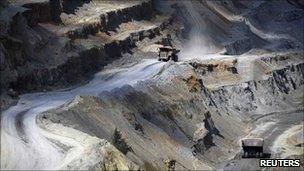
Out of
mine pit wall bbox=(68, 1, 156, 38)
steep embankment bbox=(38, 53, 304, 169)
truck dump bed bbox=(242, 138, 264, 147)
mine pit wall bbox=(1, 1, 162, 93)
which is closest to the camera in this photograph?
steep embankment bbox=(38, 53, 304, 169)

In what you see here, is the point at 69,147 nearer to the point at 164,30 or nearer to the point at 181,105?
the point at 181,105

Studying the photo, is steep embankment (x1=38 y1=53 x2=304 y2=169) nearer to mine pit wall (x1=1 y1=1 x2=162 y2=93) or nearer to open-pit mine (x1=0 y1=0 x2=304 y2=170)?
open-pit mine (x1=0 y1=0 x2=304 y2=170)

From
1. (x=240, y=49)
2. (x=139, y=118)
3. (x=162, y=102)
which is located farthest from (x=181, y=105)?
(x=240, y=49)

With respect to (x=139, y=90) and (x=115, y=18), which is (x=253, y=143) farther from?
(x=115, y=18)

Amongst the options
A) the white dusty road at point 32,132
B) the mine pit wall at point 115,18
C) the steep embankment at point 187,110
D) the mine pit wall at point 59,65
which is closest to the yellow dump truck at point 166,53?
the steep embankment at point 187,110

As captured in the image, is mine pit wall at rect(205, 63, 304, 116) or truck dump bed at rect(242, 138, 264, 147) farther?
mine pit wall at rect(205, 63, 304, 116)

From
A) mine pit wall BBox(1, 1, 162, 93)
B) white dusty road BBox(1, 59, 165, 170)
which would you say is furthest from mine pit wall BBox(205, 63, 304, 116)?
white dusty road BBox(1, 59, 165, 170)
